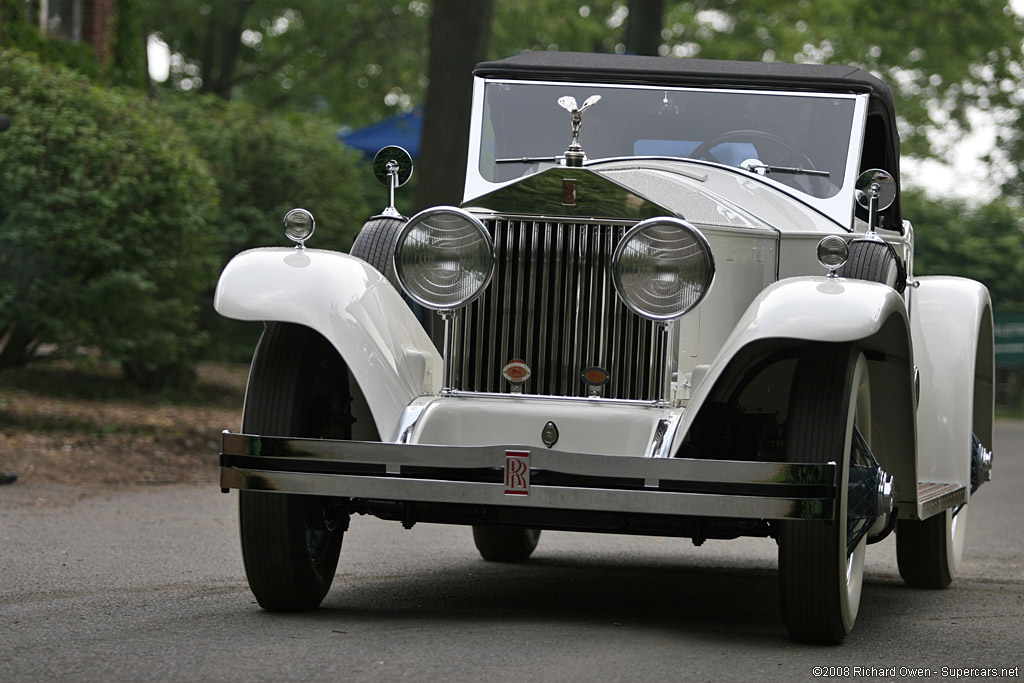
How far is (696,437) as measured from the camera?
5016mm

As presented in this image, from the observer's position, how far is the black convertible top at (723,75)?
21.5ft

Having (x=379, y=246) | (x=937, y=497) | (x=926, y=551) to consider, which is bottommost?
(x=926, y=551)

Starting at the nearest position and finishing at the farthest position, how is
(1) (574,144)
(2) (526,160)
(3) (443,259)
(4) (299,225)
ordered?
1. (3) (443,259)
2. (4) (299,225)
3. (1) (574,144)
4. (2) (526,160)

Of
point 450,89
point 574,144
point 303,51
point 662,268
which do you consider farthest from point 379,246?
point 303,51

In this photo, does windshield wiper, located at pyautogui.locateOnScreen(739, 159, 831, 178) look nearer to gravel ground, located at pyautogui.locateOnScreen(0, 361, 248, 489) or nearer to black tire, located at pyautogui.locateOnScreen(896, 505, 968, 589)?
black tire, located at pyautogui.locateOnScreen(896, 505, 968, 589)

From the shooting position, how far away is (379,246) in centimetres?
590

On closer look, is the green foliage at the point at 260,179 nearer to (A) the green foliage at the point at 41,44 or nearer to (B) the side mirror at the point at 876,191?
(A) the green foliage at the point at 41,44

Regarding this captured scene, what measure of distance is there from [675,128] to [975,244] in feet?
61.7

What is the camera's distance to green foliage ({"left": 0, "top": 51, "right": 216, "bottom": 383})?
38.4ft

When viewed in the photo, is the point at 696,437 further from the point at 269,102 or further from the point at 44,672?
the point at 269,102

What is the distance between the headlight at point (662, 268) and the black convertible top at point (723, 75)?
2009 mm

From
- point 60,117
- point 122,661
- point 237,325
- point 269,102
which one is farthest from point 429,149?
point 269,102

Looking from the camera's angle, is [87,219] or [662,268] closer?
[662,268]

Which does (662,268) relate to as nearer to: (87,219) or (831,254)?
(831,254)
